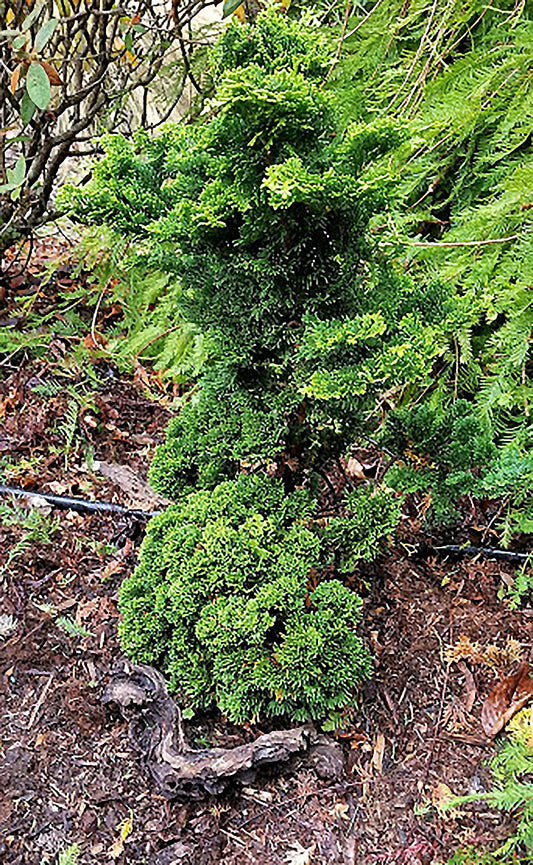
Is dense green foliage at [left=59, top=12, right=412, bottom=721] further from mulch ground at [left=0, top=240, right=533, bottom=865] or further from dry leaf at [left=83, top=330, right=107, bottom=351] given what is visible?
dry leaf at [left=83, top=330, right=107, bottom=351]

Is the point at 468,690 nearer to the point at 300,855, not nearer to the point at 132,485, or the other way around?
the point at 300,855

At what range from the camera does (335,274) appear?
1.67 m

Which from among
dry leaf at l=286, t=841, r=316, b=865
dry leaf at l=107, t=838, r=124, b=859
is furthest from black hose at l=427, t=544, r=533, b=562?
dry leaf at l=107, t=838, r=124, b=859

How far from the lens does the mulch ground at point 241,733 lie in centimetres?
164

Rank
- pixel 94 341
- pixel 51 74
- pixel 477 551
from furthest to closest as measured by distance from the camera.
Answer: pixel 94 341
pixel 51 74
pixel 477 551

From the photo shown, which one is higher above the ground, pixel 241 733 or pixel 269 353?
pixel 269 353

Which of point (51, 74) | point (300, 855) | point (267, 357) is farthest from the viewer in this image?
point (51, 74)

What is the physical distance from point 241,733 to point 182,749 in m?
0.15

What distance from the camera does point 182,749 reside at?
1.68 meters

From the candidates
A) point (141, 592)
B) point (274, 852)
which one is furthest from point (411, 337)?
A: point (274, 852)

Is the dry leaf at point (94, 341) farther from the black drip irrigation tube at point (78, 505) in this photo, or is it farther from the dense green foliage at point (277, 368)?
the dense green foliage at point (277, 368)

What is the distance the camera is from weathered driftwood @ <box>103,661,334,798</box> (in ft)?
5.40

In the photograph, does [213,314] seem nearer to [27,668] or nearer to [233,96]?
[233,96]

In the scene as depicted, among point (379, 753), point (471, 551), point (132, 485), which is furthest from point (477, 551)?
point (132, 485)
